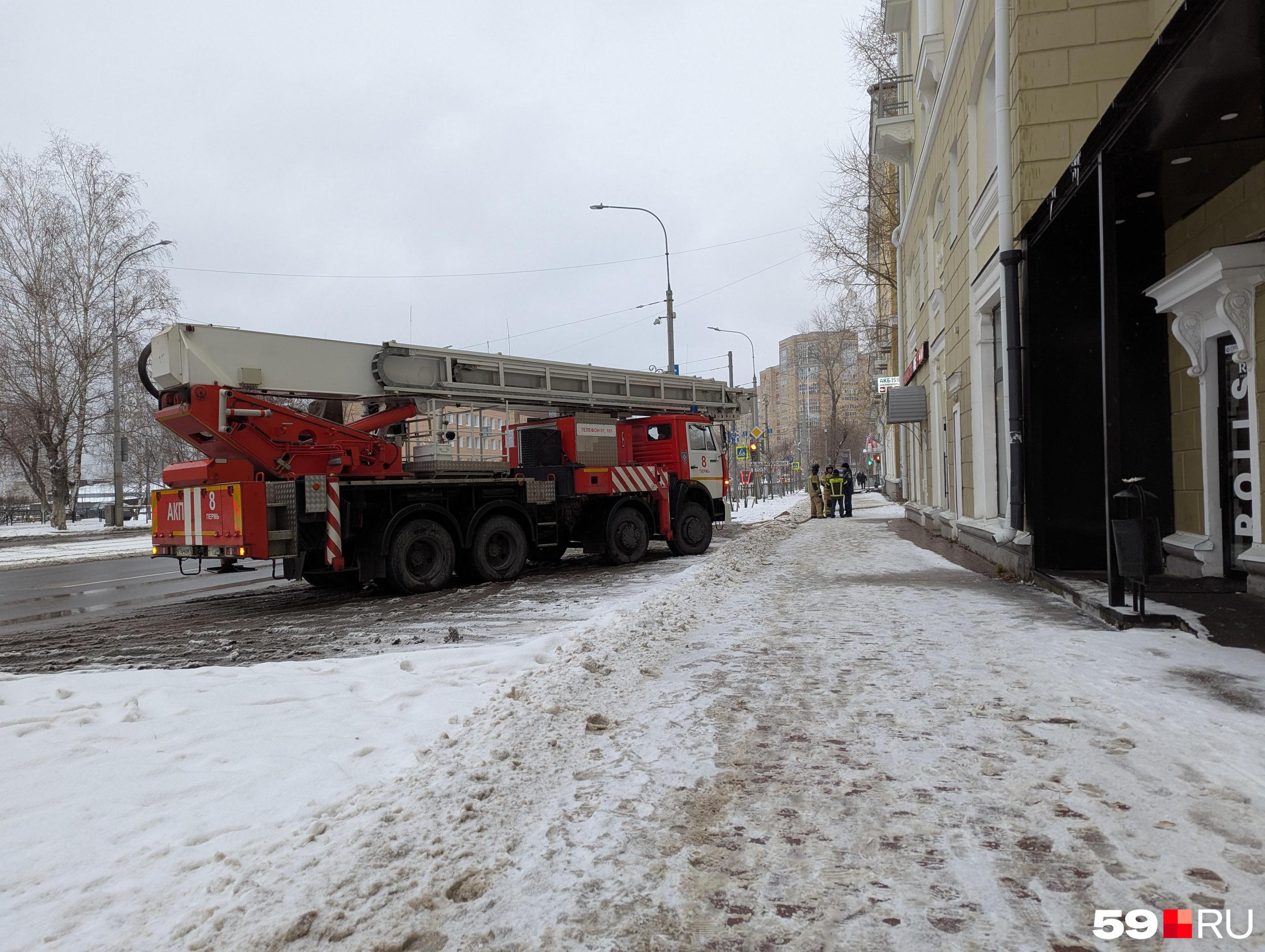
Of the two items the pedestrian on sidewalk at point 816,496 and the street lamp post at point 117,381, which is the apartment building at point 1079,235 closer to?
the pedestrian on sidewalk at point 816,496

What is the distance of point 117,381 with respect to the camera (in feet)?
97.8

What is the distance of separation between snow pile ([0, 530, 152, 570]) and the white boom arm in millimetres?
10810

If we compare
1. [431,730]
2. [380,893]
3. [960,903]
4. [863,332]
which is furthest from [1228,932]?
[863,332]

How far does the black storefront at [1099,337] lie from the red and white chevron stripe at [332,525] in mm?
7756

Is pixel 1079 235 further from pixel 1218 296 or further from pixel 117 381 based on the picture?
pixel 117 381

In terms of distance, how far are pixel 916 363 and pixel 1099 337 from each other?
1209 cm

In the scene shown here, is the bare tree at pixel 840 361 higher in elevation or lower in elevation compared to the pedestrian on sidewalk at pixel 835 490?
higher

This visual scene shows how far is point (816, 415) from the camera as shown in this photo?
100 metres

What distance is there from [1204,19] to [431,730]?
569 cm

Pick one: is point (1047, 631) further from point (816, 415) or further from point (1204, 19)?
point (816, 415)

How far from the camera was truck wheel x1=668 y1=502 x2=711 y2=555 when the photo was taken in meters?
14.4

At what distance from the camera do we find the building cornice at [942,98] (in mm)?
11617

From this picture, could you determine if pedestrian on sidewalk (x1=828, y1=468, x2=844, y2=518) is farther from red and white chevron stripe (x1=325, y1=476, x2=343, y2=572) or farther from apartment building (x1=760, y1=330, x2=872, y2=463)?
apartment building (x1=760, y1=330, x2=872, y2=463)

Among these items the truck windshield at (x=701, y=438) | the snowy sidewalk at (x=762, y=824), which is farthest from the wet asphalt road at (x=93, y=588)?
the truck windshield at (x=701, y=438)
